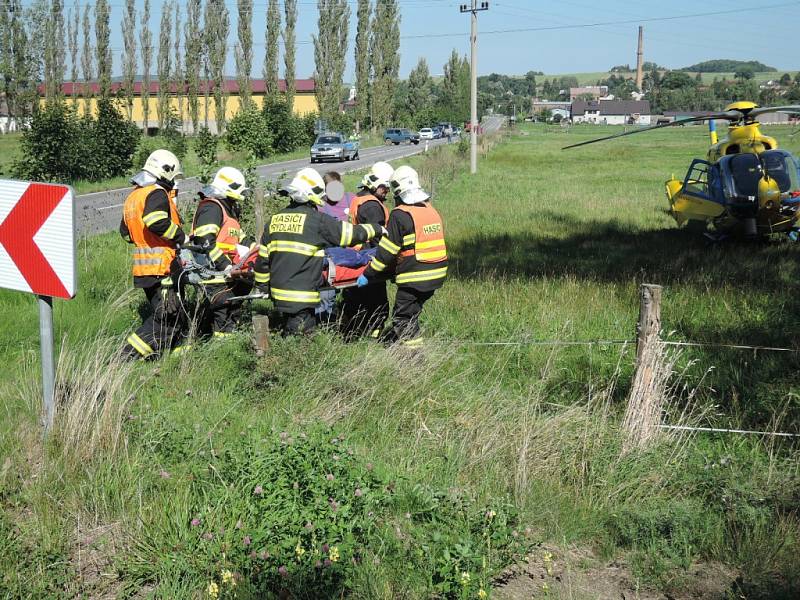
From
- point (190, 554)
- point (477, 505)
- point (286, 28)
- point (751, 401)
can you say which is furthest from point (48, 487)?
point (286, 28)

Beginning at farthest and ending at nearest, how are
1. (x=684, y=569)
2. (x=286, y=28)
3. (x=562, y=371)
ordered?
(x=286, y=28)
(x=562, y=371)
(x=684, y=569)

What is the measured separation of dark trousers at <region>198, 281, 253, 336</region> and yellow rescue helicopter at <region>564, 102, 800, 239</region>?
799 cm

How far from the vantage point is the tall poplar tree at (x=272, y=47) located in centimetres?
5859

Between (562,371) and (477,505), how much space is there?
2.80 meters

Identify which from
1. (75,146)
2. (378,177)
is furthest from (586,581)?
(75,146)

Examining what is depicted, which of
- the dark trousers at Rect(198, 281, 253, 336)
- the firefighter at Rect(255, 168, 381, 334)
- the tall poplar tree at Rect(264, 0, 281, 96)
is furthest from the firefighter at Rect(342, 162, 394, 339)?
the tall poplar tree at Rect(264, 0, 281, 96)

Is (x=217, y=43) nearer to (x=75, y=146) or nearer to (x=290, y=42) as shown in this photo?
(x=290, y=42)

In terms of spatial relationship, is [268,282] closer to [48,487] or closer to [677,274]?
[48,487]

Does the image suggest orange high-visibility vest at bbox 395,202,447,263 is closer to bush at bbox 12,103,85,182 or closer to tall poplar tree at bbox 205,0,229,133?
bush at bbox 12,103,85,182

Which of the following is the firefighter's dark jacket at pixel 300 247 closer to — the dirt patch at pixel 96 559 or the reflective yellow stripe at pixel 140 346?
the reflective yellow stripe at pixel 140 346

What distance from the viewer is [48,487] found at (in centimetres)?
433

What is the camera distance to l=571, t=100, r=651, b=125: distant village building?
141 metres

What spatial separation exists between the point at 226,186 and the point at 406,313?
83.7 inches

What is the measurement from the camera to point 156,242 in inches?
285
